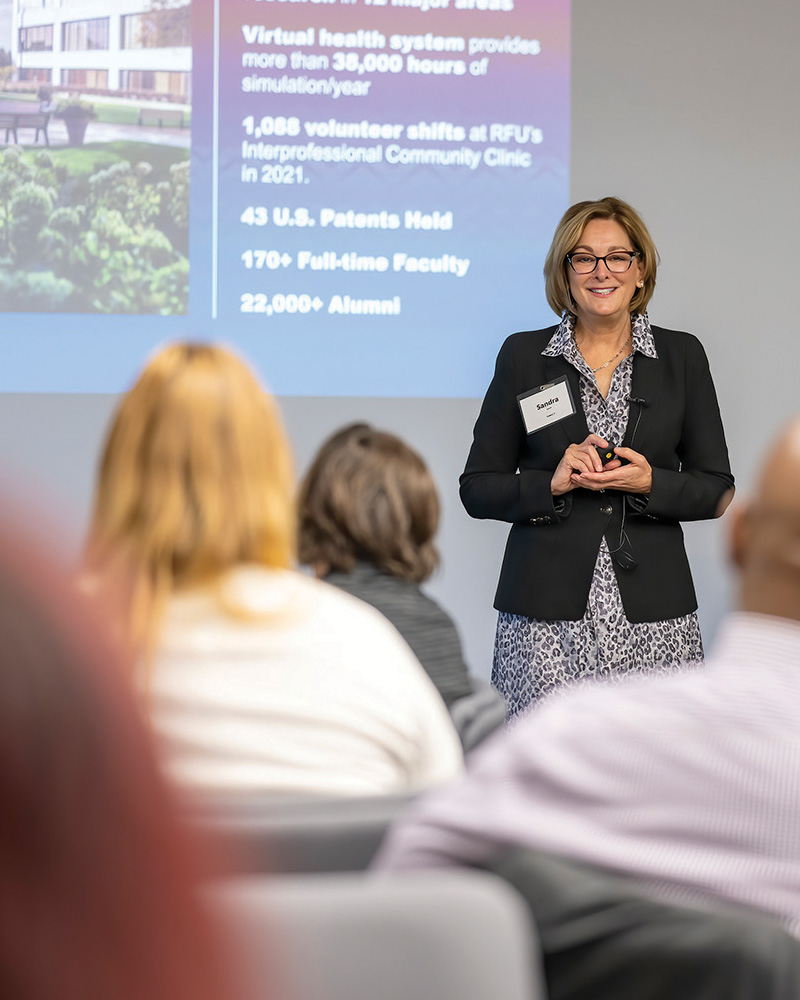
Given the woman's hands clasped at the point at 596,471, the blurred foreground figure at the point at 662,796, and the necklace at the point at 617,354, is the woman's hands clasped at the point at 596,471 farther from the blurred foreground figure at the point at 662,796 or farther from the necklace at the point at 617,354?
the blurred foreground figure at the point at 662,796

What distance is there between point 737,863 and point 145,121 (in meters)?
3.77

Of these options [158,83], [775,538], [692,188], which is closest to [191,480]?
[775,538]

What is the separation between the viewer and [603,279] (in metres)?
3.15

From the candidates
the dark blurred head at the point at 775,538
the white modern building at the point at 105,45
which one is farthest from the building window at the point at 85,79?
the dark blurred head at the point at 775,538

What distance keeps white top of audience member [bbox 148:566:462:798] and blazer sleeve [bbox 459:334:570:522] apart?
167 centimetres

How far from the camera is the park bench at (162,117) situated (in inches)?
166

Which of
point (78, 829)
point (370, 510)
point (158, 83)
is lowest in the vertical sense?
point (370, 510)

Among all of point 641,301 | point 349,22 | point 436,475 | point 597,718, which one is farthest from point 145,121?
point 597,718

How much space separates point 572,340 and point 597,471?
42cm

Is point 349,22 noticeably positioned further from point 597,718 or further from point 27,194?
point 597,718

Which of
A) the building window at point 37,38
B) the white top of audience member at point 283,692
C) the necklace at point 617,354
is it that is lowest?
the white top of audience member at point 283,692

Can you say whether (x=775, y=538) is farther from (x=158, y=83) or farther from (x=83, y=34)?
(x=83, y=34)

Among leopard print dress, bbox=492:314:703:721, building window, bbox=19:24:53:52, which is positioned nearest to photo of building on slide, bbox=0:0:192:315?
building window, bbox=19:24:53:52

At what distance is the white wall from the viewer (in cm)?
448
